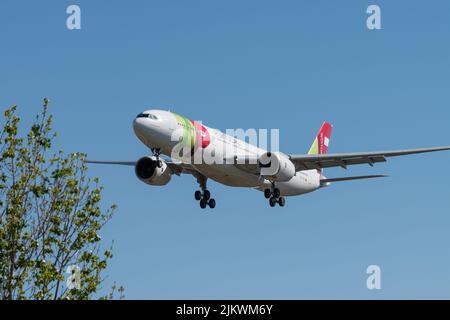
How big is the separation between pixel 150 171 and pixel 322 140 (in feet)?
77.5

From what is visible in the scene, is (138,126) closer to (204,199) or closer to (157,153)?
(157,153)

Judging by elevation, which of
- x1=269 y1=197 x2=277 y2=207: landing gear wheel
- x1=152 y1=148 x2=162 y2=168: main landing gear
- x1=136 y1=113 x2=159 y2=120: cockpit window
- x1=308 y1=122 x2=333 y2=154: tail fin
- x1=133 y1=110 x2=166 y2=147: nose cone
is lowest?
x1=269 y1=197 x2=277 y2=207: landing gear wheel

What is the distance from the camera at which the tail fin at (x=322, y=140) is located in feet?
222

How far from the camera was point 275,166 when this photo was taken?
49.1 m

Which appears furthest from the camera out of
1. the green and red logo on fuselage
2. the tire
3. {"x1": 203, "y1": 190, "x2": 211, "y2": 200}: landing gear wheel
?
{"x1": 203, "y1": 190, "x2": 211, "y2": 200}: landing gear wheel

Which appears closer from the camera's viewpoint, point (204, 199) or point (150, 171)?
point (150, 171)

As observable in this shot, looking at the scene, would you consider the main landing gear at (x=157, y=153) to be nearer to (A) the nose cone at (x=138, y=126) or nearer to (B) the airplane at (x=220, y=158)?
(B) the airplane at (x=220, y=158)

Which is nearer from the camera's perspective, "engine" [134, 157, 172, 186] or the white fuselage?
the white fuselage

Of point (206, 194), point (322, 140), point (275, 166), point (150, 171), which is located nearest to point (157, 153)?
point (150, 171)

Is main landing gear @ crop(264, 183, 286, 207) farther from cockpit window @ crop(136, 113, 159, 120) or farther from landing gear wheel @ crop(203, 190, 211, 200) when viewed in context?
cockpit window @ crop(136, 113, 159, 120)

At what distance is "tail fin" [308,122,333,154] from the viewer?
2667 inches

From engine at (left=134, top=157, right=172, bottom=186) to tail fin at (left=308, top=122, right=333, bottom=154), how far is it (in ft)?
66.1

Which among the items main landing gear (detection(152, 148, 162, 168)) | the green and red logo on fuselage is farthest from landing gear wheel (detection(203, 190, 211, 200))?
the green and red logo on fuselage

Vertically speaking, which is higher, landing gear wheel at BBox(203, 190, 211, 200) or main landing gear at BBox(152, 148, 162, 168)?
main landing gear at BBox(152, 148, 162, 168)
